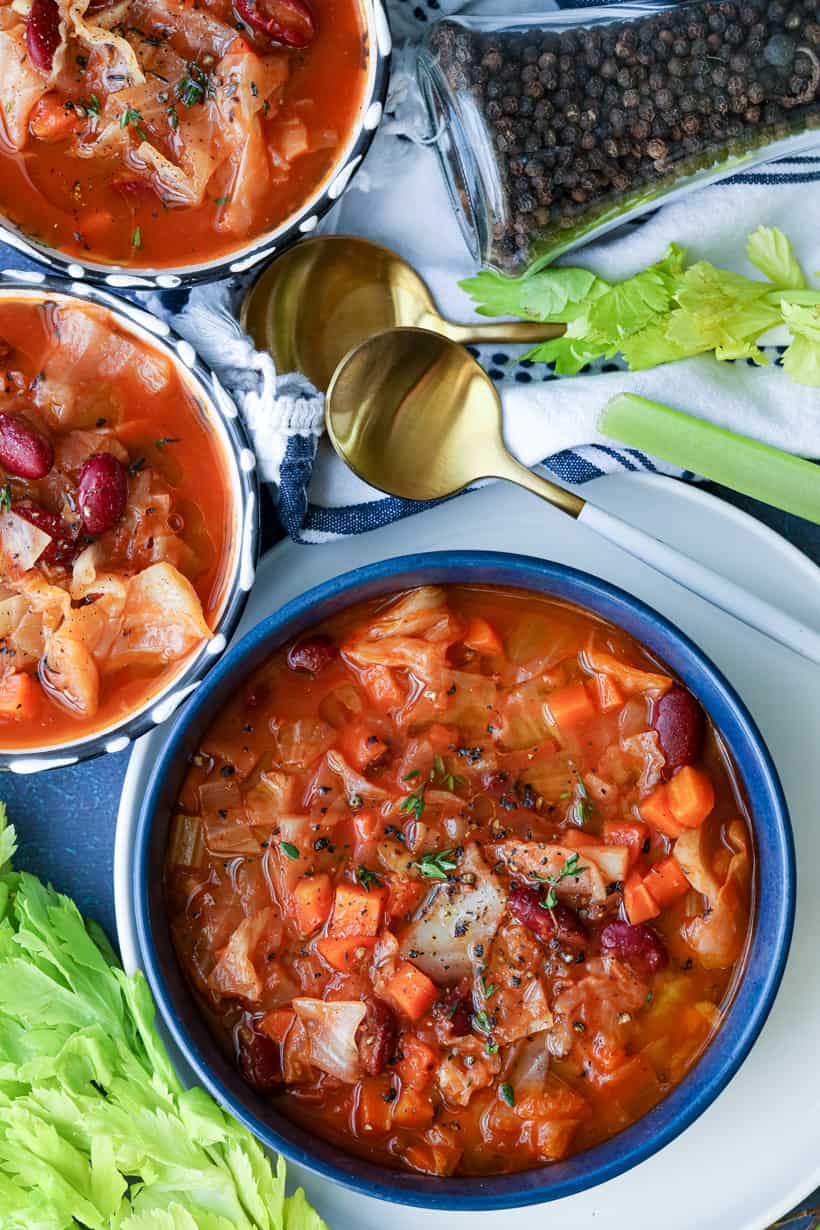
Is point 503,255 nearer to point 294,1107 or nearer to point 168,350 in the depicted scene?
point 168,350

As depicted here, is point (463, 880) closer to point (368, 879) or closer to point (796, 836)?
point (368, 879)

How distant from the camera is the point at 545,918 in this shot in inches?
126

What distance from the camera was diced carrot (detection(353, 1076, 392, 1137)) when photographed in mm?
3283

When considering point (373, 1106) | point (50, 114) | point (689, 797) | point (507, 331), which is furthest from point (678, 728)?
point (50, 114)

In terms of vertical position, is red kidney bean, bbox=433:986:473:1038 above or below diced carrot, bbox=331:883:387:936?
below

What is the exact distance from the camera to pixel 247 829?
331 cm

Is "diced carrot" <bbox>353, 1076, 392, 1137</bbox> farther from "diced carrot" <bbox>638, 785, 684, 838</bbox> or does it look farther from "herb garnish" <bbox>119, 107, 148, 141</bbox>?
"herb garnish" <bbox>119, 107, 148, 141</bbox>

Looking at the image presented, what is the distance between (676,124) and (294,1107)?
2712 millimetres

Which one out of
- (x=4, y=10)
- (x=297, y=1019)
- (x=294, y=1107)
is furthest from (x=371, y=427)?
(x=294, y=1107)

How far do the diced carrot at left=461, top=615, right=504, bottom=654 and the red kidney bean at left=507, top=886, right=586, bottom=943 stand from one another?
2.07 feet

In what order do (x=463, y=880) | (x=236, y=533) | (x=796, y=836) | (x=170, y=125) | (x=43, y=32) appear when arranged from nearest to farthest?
(x=43, y=32) < (x=170, y=125) < (x=236, y=533) < (x=463, y=880) < (x=796, y=836)

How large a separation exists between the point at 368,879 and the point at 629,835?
679 mm

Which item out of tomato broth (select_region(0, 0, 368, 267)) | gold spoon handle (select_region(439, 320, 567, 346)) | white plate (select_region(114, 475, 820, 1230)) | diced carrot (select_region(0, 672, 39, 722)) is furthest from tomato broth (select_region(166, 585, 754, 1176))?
tomato broth (select_region(0, 0, 368, 267))

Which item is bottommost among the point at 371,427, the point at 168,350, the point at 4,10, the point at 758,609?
the point at 758,609
